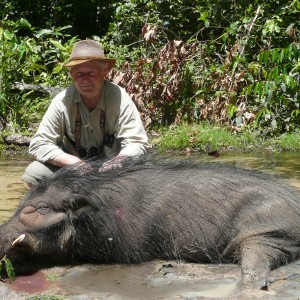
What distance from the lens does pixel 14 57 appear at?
11.3 meters

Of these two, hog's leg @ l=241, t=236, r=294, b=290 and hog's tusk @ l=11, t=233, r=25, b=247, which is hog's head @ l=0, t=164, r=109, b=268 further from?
hog's leg @ l=241, t=236, r=294, b=290

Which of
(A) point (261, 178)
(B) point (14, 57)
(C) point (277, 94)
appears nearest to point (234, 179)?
(A) point (261, 178)

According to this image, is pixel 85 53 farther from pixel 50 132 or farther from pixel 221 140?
pixel 221 140

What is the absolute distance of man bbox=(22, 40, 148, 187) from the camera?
5.70 metres

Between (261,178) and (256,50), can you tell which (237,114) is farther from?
(261,178)

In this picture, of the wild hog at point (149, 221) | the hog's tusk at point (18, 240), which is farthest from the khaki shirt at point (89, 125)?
the hog's tusk at point (18, 240)

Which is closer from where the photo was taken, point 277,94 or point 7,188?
point 7,188

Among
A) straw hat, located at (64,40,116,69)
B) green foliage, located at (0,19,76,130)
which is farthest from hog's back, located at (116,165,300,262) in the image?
green foliage, located at (0,19,76,130)

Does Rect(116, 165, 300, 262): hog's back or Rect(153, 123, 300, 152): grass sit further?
Rect(153, 123, 300, 152): grass

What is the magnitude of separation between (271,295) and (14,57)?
822 cm

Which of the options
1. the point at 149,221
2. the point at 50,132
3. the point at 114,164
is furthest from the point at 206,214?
the point at 50,132

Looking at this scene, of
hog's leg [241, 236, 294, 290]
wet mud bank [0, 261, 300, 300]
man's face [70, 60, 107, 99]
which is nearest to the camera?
wet mud bank [0, 261, 300, 300]

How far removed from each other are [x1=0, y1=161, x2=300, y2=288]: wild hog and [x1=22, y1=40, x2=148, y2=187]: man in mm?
833

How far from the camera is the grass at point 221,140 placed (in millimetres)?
9570
